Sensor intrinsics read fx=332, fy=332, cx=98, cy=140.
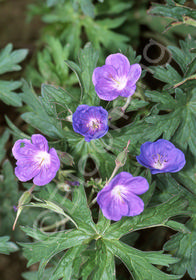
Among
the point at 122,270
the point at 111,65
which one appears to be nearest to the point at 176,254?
the point at 122,270

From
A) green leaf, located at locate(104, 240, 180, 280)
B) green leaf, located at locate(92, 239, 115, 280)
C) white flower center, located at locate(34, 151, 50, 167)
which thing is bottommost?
green leaf, located at locate(104, 240, 180, 280)

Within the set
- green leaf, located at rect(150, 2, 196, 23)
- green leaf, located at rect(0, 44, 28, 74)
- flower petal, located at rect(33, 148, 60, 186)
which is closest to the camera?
flower petal, located at rect(33, 148, 60, 186)

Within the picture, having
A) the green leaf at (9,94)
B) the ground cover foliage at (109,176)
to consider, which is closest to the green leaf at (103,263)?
the ground cover foliage at (109,176)

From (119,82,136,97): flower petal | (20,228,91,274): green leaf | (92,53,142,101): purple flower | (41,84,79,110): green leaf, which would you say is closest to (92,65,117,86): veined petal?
(92,53,142,101): purple flower

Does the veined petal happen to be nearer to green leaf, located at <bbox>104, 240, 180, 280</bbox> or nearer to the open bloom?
the open bloom

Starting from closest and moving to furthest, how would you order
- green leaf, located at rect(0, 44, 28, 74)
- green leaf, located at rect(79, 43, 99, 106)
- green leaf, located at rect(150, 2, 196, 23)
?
green leaf, located at rect(79, 43, 99, 106) < green leaf, located at rect(150, 2, 196, 23) < green leaf, located at rect(0, 44, 28, 74)

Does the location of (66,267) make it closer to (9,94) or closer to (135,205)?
(135,205)

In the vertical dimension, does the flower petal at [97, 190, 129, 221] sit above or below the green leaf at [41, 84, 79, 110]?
below

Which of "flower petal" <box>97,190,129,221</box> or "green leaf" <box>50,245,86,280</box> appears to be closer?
"flower petal" <box>97,190,129,221</box>
